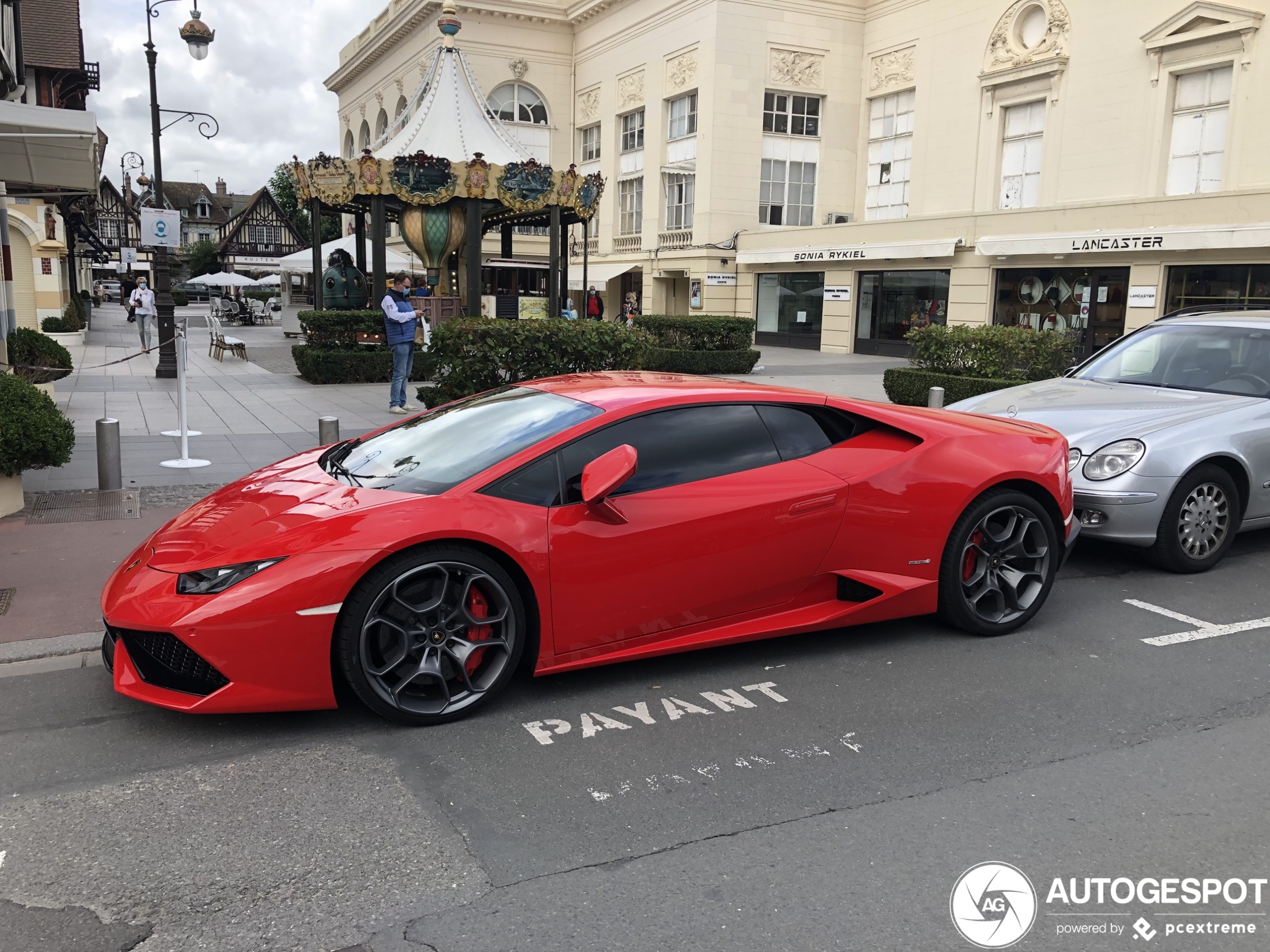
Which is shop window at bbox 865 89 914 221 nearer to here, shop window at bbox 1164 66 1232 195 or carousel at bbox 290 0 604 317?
shop window at bbox 1164 66 1232 195

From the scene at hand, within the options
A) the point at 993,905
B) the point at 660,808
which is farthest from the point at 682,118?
the point at 993,905

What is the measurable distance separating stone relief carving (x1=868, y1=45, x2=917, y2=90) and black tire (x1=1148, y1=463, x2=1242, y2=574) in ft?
107

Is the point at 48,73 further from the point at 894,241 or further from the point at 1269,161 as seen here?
the point at 1269,161

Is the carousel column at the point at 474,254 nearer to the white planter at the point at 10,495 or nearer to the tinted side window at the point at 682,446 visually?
the white planter at the point at 10,495

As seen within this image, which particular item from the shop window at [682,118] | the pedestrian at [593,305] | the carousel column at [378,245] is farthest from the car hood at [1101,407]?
the shop window at [682,118]

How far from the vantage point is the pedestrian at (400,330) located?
14227 millimetres

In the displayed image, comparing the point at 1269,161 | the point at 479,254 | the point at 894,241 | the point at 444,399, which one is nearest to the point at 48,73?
the point at 479,254

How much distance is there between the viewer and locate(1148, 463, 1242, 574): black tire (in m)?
6.35

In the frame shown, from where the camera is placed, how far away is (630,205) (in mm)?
44531

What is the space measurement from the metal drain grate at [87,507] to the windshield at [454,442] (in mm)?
3455

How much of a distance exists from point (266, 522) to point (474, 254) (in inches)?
680

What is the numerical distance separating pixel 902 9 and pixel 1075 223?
1399 centimetres

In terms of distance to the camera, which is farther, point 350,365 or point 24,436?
point 350,365

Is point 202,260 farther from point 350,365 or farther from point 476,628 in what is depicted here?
point 476,628
